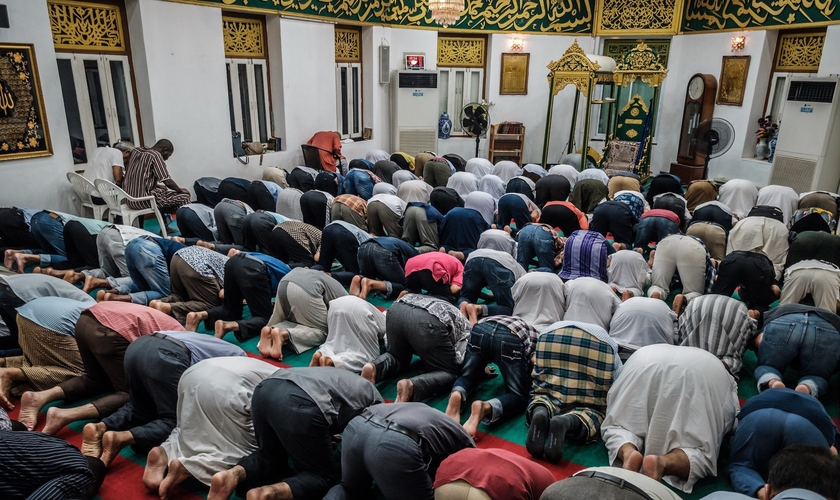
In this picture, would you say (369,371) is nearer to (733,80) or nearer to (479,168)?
(479,168)

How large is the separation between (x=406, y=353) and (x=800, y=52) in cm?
875

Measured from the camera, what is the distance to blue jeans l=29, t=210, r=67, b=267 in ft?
17.1

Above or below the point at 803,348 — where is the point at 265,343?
below

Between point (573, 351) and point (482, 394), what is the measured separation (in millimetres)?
751

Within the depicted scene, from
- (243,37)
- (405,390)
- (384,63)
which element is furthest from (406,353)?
(384,63)

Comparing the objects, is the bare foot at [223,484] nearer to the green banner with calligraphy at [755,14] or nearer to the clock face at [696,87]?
the green banner with calligraphy at [755,14]

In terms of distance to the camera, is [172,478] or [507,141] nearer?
[172,478]

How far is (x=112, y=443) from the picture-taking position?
8.81 feet

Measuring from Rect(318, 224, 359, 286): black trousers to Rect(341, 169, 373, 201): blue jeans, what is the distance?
225 cm

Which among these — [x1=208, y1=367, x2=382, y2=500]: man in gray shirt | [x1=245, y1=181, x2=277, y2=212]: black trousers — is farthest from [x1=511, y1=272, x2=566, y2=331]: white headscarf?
[x1=245, y1=181, x2=277, y2=212]: black trousers

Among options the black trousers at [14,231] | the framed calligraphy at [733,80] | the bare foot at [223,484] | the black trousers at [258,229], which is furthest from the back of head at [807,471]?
the framed calligraphy at [733,80]

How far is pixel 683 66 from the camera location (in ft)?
34.0

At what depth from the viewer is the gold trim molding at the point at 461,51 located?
36.6 feet

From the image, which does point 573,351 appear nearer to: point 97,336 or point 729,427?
point 729,427
